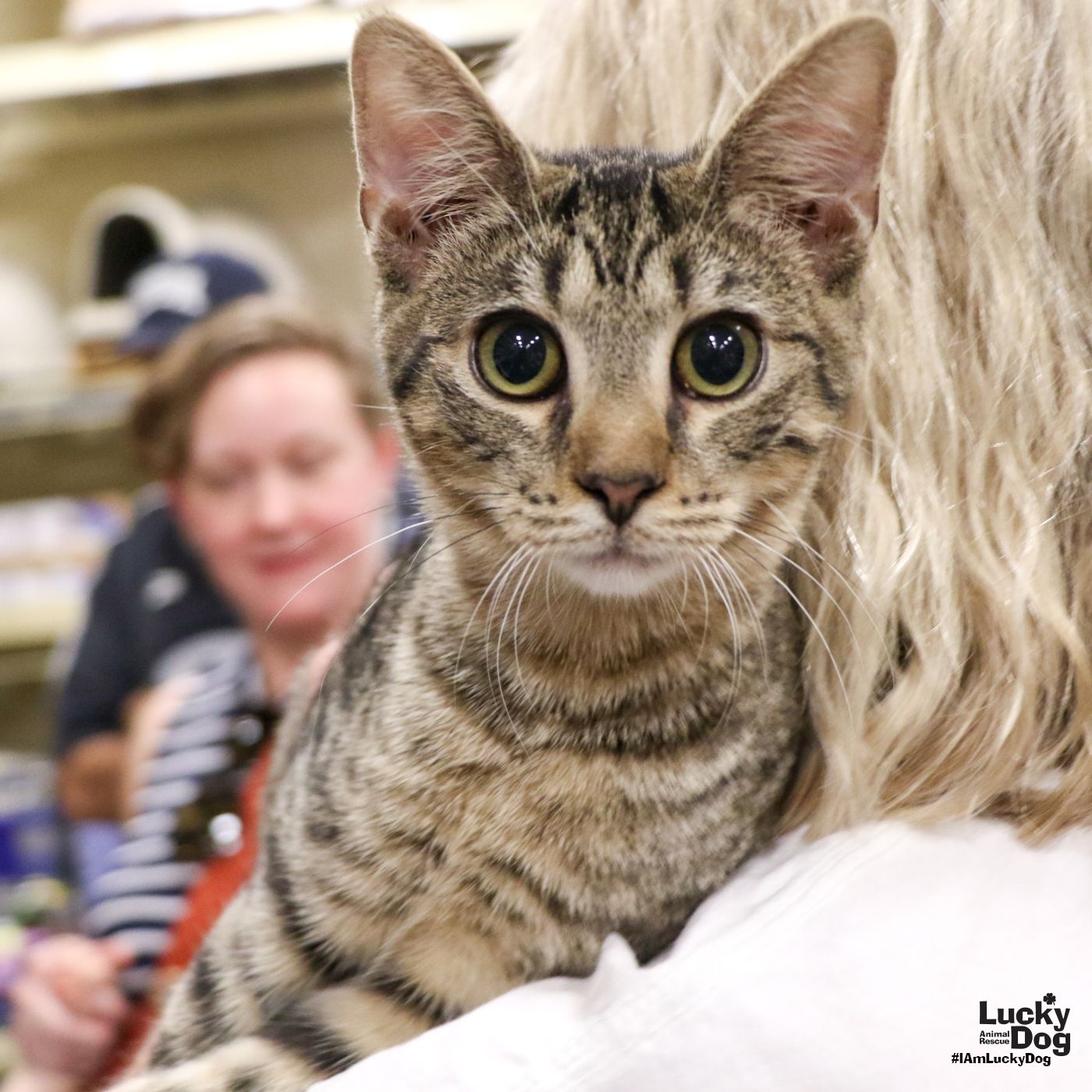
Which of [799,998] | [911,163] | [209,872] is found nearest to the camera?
[799,998]

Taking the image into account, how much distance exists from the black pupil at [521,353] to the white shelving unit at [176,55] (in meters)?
1.40

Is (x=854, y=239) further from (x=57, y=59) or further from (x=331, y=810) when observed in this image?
(x=57, y=59)

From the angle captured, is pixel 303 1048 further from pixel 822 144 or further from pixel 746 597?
pixel 822 144

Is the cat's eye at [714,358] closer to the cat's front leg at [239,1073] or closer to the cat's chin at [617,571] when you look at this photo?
the cat's chin at [617,571]

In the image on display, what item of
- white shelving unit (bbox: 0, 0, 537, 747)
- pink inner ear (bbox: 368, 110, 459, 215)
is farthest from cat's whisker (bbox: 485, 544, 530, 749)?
white shelving unit (bbox: 0, 0, 537, 747)

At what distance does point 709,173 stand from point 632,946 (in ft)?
1.51

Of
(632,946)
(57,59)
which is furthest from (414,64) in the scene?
(57,59)

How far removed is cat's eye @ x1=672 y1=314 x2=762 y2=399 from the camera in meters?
0.64

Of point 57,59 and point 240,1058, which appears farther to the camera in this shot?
point 57,59

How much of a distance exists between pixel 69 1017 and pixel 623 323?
0.89 m

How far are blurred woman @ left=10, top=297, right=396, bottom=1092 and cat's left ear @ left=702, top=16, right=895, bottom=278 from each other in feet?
2.29

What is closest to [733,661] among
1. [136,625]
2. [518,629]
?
[518,629]

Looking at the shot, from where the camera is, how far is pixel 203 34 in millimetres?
1902

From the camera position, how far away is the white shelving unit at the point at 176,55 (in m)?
1.87
